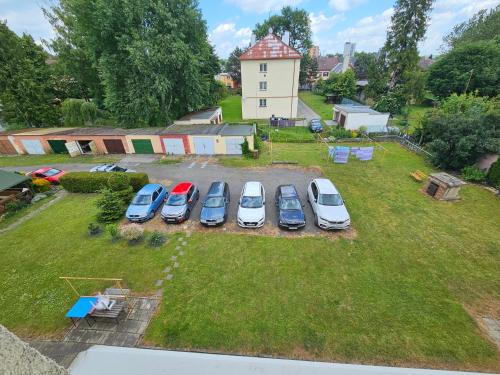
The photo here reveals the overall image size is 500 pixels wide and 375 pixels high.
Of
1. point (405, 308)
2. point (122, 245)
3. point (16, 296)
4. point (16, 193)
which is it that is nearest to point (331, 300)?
point (405, 308)

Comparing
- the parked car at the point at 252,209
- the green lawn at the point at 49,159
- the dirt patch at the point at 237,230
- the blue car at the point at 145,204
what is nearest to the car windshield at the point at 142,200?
the blue car at the point at 145,204

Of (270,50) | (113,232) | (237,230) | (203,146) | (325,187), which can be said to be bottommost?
(237,230)

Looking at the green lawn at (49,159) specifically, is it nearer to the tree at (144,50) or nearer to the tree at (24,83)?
the tree at (144,50)

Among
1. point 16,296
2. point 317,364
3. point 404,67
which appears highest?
point 404,67

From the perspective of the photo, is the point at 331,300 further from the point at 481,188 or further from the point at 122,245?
the point at 481,188

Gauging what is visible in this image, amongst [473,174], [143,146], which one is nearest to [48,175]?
[143,146]

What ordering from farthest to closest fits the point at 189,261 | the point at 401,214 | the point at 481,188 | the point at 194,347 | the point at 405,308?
1. the point at 481,188
2. the point at 401,214
3. the point at 189,261
4. the point at 405,308
5. the point at 194,347

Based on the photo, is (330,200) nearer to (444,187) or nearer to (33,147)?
(444,187)
